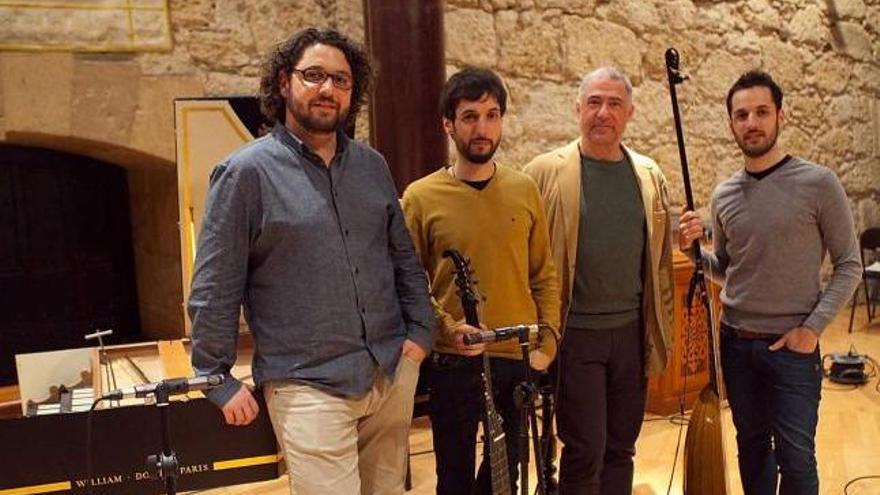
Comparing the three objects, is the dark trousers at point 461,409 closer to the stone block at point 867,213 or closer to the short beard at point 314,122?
the short beard at point 314,122

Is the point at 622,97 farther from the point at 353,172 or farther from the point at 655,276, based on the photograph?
the point at 353,172

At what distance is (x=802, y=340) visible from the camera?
7.50 ft

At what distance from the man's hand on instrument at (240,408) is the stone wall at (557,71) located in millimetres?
1848

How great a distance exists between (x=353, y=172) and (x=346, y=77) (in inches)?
8.5

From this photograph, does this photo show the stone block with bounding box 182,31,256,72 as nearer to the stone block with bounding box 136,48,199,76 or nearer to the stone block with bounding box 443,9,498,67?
the stone block with bounding box 136,48,199,76

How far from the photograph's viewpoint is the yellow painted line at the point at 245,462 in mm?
2238

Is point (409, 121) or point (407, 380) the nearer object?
point (407, 380)

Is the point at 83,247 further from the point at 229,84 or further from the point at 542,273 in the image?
the point at 542,273

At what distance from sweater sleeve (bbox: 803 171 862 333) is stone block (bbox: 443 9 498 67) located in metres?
2.18

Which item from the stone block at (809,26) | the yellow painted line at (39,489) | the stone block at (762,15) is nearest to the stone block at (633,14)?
the stone block at (762,15)

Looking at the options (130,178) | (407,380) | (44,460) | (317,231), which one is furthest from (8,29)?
(407,380)

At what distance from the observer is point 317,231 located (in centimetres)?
176

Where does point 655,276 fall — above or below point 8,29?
below

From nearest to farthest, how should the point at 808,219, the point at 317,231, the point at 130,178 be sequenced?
the point at 317,231 → the point at 808,219 → the point at 130,178
